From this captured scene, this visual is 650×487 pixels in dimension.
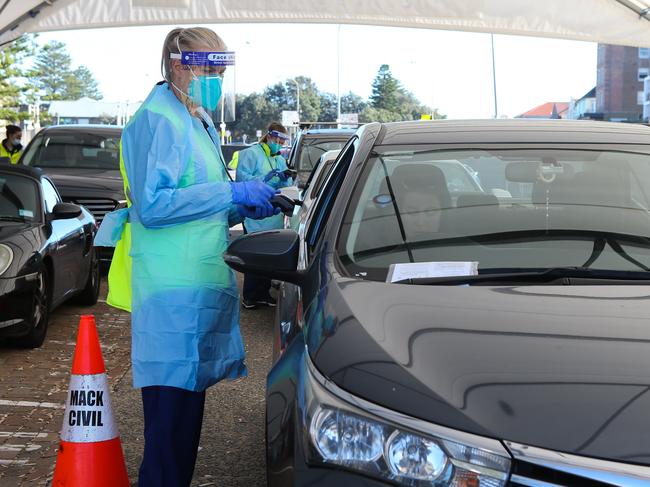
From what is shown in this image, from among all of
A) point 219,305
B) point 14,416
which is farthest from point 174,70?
point 14,416

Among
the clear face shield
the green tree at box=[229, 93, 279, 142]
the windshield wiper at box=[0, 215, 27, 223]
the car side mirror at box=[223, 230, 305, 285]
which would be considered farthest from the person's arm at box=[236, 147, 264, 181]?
the green tree at box=[229, 93, 279, 142]

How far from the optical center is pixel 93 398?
4035 mm

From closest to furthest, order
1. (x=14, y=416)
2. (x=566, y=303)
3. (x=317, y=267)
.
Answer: (x=566, y=303)
(x=317, y=267)
(x=14, y=416)

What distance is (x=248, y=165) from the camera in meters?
10.8

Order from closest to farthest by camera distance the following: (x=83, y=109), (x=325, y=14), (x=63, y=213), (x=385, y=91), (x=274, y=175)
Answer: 1. (x=63, y=213)
2. (x=274, y=175)
3. (x=325, y=14)
4. (x=385, y=91)
5. (x=83, y=109)

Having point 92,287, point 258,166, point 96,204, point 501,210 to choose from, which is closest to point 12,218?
point 92,287

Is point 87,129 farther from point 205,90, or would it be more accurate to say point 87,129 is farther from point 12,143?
point 205,90

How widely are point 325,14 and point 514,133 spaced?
7873 mm

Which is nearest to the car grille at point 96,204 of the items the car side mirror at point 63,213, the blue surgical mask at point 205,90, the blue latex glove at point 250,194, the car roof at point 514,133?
the car side mirror at point 63,213

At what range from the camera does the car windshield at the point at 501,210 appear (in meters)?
3.30

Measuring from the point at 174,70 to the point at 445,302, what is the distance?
5.10ft

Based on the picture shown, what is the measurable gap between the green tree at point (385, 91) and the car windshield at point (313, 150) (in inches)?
3213

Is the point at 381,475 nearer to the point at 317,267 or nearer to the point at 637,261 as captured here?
the point at 317,267

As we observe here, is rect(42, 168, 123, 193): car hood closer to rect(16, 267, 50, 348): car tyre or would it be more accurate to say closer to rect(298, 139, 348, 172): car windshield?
rect(298, 139, 348, 172): car windshield
